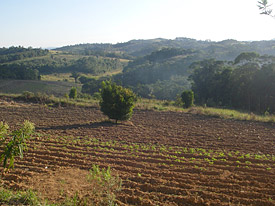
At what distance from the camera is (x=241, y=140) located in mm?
10289

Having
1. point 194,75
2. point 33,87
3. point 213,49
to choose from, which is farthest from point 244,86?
point 213,49

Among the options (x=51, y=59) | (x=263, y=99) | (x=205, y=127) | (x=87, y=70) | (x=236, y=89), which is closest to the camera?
(x=205, y=127)

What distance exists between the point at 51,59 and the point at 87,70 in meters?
18.2

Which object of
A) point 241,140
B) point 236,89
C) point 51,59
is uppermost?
point 51,59

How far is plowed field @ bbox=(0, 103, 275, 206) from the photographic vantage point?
17.3 ft

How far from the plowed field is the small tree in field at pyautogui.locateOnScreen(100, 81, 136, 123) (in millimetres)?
732

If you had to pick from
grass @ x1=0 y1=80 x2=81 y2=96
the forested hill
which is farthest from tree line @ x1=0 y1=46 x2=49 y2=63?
grass @ x1=0 y1=80 x2=81 y2=96

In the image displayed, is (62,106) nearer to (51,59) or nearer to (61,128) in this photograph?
(61,128)

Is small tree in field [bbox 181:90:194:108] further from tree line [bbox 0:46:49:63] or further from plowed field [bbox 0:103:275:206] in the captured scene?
tree line [bbox 0:46:49:63]

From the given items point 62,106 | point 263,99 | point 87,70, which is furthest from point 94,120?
point 87,70

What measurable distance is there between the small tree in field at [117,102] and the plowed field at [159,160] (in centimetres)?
73

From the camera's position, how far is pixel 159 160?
7.43 metres

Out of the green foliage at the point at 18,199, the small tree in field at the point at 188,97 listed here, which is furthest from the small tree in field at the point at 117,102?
the small tree in field at the point at 188,97

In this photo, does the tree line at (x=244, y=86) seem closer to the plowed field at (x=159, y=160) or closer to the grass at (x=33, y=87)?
the plowed field at (x=159, y=160)
